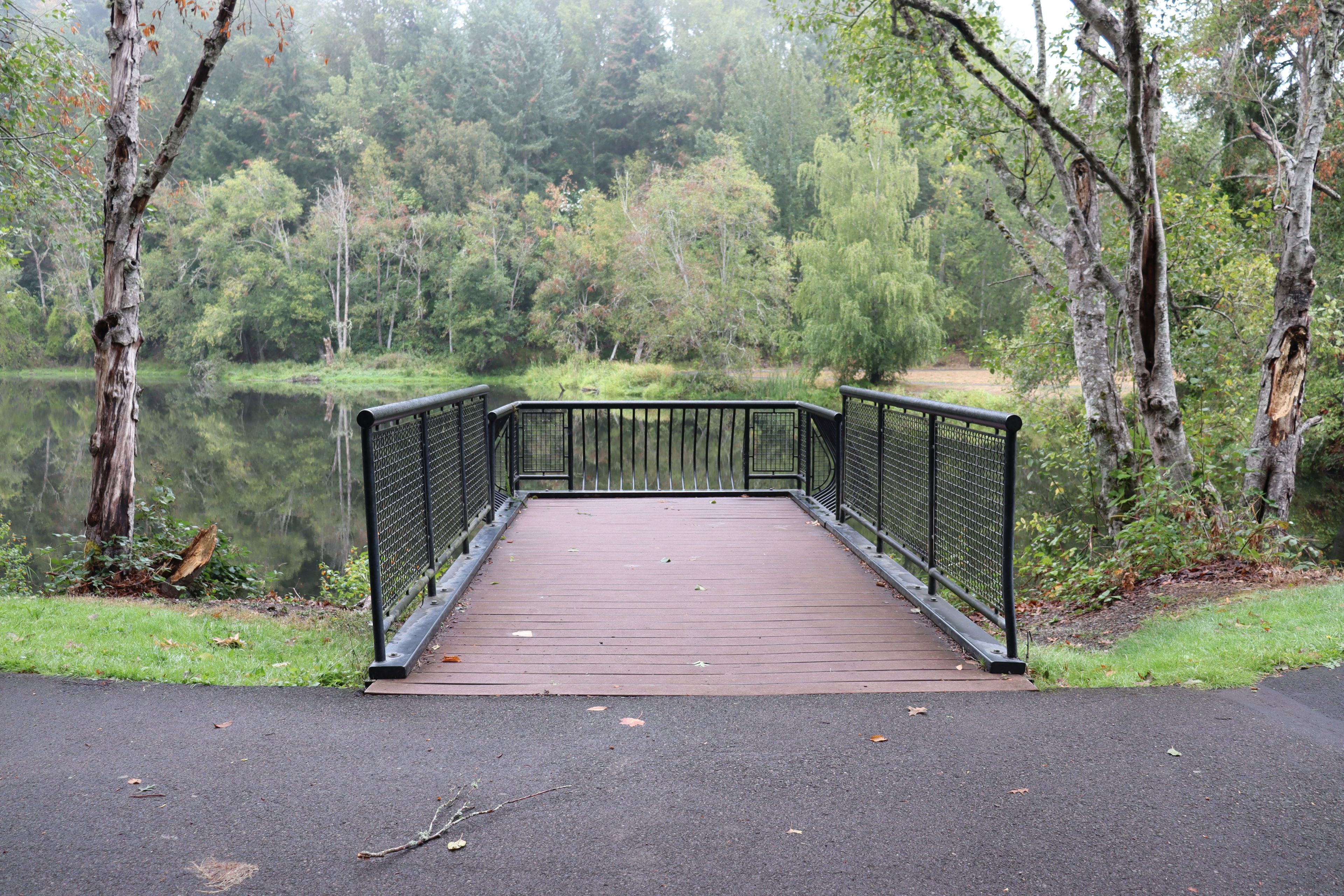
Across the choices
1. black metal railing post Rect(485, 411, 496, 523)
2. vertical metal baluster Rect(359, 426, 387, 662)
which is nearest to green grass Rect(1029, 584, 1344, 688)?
vertical metal baluster Rect(359, 426, 387, 662)

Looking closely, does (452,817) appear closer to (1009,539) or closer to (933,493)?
(1009,539)

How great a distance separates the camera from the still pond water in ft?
47.0

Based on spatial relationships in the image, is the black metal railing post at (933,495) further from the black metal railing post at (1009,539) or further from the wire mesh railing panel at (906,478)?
the black metal railing post at (1009,539)

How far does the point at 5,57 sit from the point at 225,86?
5283 centimetres

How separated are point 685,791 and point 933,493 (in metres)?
2.70

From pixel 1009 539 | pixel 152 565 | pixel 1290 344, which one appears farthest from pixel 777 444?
pixel 152 565

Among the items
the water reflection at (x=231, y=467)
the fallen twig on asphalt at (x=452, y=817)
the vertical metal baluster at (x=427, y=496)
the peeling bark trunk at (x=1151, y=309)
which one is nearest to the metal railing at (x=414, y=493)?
the vertical metal baluster at (x=427, y=496)

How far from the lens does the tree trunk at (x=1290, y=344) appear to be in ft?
23.0

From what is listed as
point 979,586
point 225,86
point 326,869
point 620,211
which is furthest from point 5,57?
point 225,86

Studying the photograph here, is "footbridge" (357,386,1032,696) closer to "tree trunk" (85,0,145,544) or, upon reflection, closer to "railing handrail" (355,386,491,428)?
"railing handrail" (355,386,491,428)

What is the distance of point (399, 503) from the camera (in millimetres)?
4461

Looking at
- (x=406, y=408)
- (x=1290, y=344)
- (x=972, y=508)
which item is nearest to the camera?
(x=406, y=408)

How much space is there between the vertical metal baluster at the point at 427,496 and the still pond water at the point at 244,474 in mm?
7076

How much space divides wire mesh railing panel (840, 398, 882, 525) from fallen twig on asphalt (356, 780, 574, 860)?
3.76 metres
